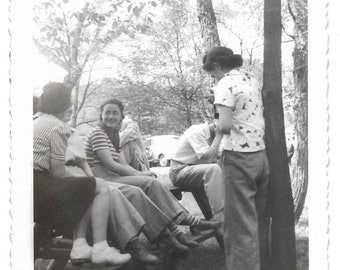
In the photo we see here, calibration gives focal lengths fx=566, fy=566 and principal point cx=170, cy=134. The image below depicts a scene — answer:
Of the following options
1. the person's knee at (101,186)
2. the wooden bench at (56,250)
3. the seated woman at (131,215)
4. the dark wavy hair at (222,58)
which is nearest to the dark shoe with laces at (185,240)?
the seated woman at (131,215)

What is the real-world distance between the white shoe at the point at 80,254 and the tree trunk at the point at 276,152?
969 mm

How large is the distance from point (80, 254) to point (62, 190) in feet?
1.12

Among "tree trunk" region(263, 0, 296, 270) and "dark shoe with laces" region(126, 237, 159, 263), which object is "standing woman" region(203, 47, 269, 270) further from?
"dark shoe with laces" region(126, 237, 159, 263)

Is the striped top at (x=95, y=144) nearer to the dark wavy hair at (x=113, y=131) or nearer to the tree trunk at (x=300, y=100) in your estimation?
the dark wavy hair at (x=113, y=131)

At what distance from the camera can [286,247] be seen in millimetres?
3039

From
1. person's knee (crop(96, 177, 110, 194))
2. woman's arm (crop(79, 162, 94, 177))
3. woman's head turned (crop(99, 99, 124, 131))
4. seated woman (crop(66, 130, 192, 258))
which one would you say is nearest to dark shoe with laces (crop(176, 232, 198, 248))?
seated woman (crop(66, 130, 192, 258))

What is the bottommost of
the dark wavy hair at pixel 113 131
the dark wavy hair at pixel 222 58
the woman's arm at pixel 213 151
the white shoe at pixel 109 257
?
the white shoe at pixel 109 257

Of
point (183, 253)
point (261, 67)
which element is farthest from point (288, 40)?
point (183, 253)

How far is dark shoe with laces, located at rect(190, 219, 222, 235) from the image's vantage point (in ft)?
10.5

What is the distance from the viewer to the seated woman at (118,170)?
3.11m

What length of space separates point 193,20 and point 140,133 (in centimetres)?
66

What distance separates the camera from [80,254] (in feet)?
9.47
